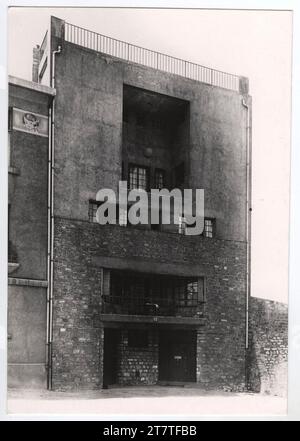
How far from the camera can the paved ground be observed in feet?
45.7

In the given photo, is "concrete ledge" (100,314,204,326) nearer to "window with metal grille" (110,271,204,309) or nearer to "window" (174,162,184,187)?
"window with metal grille" (110,271,204,309)

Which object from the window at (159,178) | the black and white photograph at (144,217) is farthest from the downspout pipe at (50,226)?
the window at (159,178)

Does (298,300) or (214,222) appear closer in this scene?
(298,300)

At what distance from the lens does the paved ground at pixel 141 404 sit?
1393cm

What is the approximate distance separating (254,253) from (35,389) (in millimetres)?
8226

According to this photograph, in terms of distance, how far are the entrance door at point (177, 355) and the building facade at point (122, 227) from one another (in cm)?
5

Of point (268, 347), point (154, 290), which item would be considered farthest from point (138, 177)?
point (268, 347)

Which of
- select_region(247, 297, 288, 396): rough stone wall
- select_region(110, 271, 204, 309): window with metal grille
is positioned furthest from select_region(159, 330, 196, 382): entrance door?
select_region(247, 297, 288, 396): rough stone wall

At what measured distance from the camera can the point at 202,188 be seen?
18.6 metres

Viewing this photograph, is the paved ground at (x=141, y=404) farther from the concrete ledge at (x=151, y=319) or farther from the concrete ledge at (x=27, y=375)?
the concrete ledge at (x=151, y=319)

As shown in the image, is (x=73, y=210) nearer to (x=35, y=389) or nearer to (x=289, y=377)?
(x=35, y=389)

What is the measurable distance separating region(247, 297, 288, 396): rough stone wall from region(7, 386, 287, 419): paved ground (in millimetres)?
773
